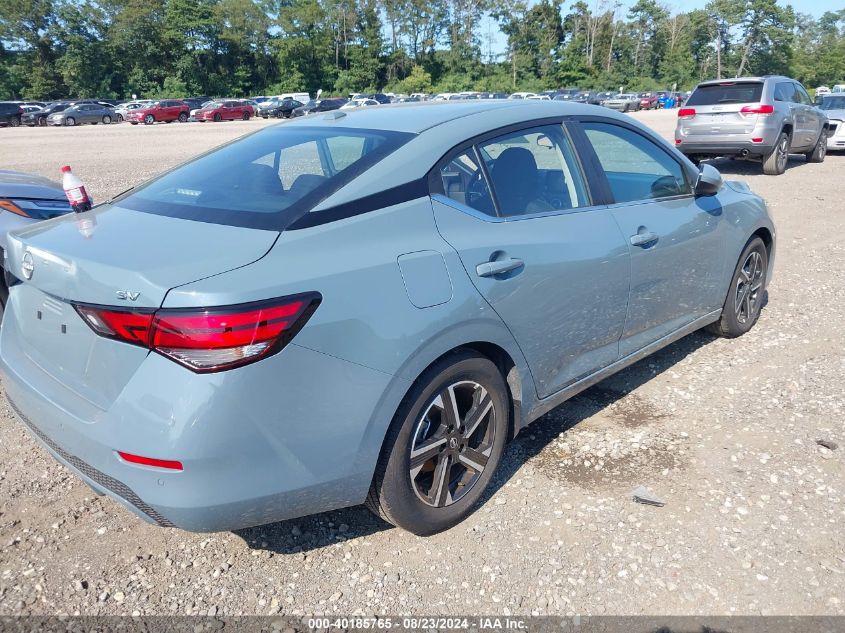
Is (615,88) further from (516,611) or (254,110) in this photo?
(516,611)

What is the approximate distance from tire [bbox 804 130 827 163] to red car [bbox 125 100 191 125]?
38.0 metres

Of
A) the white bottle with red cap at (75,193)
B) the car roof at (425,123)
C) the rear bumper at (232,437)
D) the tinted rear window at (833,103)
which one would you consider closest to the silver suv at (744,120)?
the tinted rear window at (833,103)

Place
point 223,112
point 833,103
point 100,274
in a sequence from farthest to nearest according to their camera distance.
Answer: point 223,112
point 833,103
point 100,274

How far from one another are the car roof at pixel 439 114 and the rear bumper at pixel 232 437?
1259mm

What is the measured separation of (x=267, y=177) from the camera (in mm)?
2924

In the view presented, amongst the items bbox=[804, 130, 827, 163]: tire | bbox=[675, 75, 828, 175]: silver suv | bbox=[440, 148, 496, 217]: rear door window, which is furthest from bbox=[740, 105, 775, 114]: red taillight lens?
bbox=[440, 148, 496, 217]: rear door window

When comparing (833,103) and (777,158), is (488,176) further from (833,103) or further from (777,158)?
(833,103)

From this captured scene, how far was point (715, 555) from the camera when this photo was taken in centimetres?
269

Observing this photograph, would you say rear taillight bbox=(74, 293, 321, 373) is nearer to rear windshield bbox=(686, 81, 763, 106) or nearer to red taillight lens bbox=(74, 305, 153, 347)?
red taillight lens bbox=(74, 305, 153, 347)

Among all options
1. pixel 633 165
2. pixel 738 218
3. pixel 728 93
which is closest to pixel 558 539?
pixel 633 165

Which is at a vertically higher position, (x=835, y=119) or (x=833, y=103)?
(x=833, y=103)

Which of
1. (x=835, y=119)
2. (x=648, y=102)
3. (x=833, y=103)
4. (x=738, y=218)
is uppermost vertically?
(x=833, y=103)

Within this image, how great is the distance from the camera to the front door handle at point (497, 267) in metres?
2.66

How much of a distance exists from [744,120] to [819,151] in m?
Result: 3.85
